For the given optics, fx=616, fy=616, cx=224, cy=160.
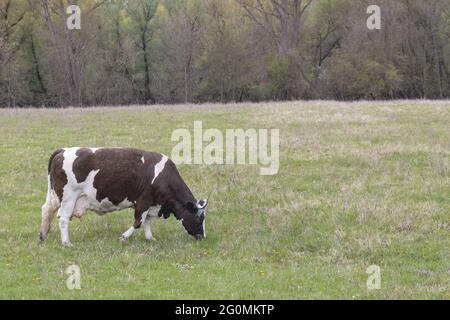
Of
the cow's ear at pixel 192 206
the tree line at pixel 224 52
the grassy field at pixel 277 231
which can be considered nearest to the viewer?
the grassy field at pixel 277 231

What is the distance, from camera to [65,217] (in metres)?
11.8

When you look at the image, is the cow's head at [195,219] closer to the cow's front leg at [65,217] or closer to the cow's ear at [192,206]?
the cow's ear at [192,206]

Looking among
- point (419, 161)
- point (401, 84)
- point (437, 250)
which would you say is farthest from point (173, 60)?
point (437, 250)

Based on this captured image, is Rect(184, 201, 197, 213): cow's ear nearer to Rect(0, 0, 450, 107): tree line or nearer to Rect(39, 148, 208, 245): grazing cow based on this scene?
Rect(39, 148, 208, 245): grazing cow

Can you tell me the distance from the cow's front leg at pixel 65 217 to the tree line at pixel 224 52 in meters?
45.2

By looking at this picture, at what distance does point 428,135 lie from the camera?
75.2 ft

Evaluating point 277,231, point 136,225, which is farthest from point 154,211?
point 277,231

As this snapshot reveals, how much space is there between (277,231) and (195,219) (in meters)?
1.71

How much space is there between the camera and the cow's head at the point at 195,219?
39.9ft

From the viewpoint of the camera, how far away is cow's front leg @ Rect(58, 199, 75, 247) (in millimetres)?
11766

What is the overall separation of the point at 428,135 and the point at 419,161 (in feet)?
16.0

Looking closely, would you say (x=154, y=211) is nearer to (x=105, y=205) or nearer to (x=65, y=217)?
(x=105, y=205)

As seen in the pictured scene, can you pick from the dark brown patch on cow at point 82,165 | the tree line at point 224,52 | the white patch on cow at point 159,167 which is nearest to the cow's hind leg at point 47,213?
the dark brown patch on cow at point 82,165

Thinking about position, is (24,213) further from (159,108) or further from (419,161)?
(159,108)
